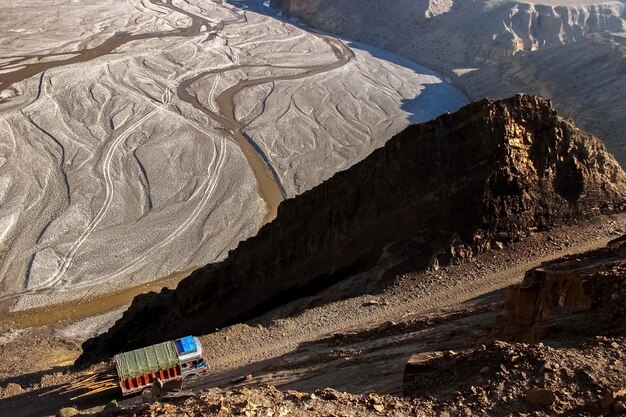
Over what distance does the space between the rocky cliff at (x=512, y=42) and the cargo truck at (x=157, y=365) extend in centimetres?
3078

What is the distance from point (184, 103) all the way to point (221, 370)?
109ft

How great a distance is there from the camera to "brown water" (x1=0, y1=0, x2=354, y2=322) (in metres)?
23.2

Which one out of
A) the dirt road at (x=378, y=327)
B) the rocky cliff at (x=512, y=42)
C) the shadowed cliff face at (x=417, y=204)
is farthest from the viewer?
the rocky cliff at (x=512, y=42)

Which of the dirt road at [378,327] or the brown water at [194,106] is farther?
the brown water at [194,106]

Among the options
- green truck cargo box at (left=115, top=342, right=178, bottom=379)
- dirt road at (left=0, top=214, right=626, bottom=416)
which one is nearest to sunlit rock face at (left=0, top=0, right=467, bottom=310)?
dirt road at (left=0, top=214, right=626, bottom=416)

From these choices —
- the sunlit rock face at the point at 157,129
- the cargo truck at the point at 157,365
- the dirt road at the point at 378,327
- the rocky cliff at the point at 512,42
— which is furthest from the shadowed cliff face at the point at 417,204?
the rocky cliff at the point at 512,42

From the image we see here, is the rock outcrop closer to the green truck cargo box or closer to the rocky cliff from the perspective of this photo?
the green truck cargo box

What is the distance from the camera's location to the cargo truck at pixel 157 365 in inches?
513

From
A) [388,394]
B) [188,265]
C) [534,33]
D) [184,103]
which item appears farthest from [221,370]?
[534,33]

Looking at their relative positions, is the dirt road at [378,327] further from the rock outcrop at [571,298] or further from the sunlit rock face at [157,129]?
the sunlit rock face at [157,129]

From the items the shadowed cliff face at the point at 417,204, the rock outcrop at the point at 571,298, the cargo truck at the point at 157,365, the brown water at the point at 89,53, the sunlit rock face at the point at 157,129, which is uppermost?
the brown water at the point at 89,53

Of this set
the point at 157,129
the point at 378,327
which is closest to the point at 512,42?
the point at 157,129

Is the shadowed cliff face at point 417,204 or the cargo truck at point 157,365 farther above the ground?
the shadowed cliff face at point 417,204

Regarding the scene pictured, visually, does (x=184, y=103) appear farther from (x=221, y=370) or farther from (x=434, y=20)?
(x=434, y=20)
